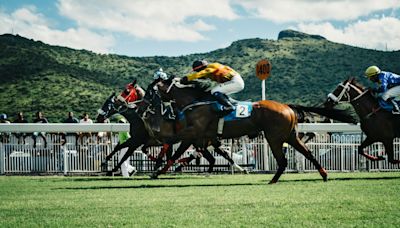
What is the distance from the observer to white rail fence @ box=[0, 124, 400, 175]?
20562 millimetres

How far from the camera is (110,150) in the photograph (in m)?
20.7

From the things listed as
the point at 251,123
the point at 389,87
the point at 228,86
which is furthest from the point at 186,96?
the point at 389,87

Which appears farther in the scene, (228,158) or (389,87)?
(228,158)

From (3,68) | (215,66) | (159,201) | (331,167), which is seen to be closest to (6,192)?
(159,201)

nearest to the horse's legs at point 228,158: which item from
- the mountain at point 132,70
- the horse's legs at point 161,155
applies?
the horse's legs at point 161,155

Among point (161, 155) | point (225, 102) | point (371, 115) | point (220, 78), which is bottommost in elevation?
point (161, 155)

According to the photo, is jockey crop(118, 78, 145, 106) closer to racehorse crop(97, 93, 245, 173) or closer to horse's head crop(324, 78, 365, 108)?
racehorse crop(97, 93, 245, 173)

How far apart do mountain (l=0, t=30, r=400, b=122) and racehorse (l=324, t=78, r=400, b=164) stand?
4373cm

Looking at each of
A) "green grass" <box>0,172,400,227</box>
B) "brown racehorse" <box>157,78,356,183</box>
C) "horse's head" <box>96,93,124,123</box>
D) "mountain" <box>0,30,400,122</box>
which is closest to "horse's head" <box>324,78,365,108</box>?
"brown racehorse" <box>157,78,356,183</box>

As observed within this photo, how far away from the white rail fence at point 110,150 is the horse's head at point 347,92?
4.49 m

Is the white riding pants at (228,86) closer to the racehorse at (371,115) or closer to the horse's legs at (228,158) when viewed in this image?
the racehorse at (371,115)

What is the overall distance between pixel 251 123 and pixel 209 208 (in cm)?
646

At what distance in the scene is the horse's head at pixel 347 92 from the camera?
16.2m

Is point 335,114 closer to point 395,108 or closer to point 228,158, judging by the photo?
point 395,108
